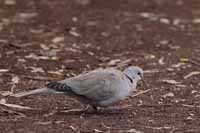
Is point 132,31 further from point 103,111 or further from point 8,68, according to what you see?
point 103,111

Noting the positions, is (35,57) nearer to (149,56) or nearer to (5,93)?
(149,56)

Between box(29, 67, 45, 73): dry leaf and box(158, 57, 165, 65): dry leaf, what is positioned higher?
box(158, 57, 165, 65): dry leaf

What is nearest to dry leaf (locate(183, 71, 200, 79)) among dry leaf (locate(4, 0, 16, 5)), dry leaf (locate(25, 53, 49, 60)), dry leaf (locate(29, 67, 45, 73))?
dry leaf (locate(29, 67, 45, 73))

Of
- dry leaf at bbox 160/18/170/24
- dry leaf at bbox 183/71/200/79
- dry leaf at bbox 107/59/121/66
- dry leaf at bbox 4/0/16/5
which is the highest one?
dry leaf at bbox 4/0/16/5

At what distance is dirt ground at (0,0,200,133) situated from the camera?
19.5 feet

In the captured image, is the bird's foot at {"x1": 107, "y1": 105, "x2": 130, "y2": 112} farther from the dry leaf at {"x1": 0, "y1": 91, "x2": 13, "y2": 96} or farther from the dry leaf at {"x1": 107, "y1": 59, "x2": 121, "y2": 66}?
the dry leaf at {"x1": 107, "y1": 59, "x2": 121, "y2": 66}

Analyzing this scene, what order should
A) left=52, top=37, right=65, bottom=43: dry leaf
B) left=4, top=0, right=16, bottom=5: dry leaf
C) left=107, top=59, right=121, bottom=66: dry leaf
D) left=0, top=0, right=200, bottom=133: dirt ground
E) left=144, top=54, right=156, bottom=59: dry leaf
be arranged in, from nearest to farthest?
1. left=0, top=0, right=200, bottom=133: dirt ground
2. left=107, top=59, right=121, bottom=66: dry leaf
3. left=144, top=54, right=156, bottom=59: dry leaf
4. left=52, top=37, right=65, bottom=43: dry leaf
5. left=4, top=0, right=16, bottom=5: dry leaf

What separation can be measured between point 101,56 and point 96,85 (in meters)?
2.64

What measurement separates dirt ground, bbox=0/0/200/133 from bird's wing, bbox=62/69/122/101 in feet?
0.71

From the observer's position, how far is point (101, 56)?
8.66 meters

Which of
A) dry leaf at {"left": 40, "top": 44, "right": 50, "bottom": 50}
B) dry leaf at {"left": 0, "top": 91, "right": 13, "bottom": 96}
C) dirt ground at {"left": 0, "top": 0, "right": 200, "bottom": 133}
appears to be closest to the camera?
dirt ground at {"left": 0, "top": 0, "right": 200, "bottom": 133}

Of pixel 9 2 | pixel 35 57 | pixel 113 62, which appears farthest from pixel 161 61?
pixel 9 2

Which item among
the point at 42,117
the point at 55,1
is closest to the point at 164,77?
the point at 42,117

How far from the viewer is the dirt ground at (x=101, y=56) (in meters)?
5.93
